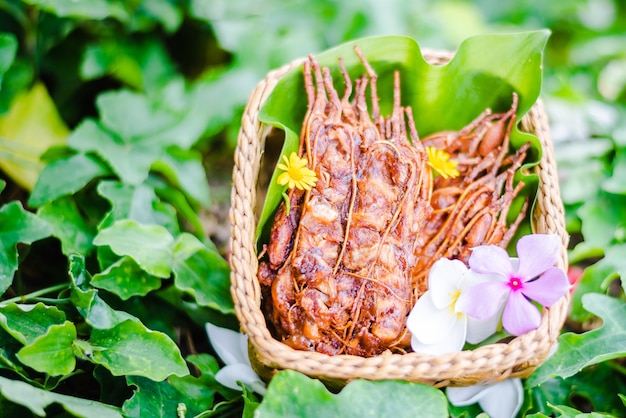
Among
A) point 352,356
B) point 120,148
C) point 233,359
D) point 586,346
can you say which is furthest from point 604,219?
point 120,148

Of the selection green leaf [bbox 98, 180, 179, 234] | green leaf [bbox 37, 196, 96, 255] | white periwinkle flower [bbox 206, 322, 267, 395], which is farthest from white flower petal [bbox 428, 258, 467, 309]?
green leaf [bbox 37, 196, 96, 255]

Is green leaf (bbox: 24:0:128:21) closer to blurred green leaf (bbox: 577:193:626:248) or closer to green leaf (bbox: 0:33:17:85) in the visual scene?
green leaf (bbox: 0:33:17:85)

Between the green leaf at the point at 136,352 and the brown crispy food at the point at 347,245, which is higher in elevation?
the brown crispy food at the point at 347,245

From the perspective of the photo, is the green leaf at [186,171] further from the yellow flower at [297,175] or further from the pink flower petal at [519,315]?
the pink flower petal at [519,315]

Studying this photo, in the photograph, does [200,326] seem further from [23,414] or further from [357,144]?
[357,144]

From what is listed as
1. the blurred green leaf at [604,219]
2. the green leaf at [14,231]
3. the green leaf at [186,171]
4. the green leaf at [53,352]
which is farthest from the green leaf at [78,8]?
the blurred green leaf at [604,219]

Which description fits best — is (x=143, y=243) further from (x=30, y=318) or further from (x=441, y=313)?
(x=441, y=313)
